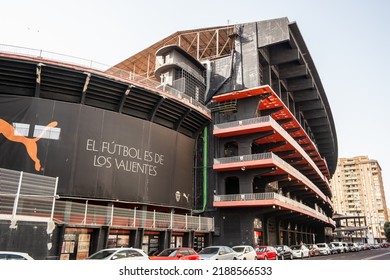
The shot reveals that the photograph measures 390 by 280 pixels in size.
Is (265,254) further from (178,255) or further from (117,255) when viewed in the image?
(117,255)

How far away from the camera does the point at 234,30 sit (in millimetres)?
42875

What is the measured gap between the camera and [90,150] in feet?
93.0

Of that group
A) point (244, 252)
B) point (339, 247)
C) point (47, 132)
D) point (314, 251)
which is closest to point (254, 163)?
point (244, 252)

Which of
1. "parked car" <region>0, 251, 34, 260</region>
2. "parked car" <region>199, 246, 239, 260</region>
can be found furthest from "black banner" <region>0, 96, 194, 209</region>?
"parked car" <region>0, 251, 34, 260</region>

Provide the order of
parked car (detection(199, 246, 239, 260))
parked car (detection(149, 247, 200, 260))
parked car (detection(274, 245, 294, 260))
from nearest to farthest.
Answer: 1. parked car (detection(149, 247, 200, 260))
2. parked car (detection(199, 246, 239, 260))
3. parked car (detection(274, 245, 294, 260))

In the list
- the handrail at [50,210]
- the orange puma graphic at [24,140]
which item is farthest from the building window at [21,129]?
the handrail at [50,210]

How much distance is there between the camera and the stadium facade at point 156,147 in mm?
23453

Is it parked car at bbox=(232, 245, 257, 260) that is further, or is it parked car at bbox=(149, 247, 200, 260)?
parked car at bbox=(232, 245, 257, 260)

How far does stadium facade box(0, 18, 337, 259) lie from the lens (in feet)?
76.9

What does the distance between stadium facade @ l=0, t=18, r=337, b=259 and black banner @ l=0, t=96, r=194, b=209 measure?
0.31 feet

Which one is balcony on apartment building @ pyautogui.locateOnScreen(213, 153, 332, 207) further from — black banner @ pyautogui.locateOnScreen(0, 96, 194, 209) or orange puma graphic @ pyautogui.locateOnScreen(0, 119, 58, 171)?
orange puma graphic @ pyautogui.locateOnScreen(0, 119, 58, 171)

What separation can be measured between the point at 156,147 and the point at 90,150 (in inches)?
292

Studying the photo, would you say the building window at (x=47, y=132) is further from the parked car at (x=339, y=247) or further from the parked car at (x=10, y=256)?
the parked car at (x=339, y=247)

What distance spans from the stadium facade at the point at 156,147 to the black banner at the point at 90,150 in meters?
0.09
